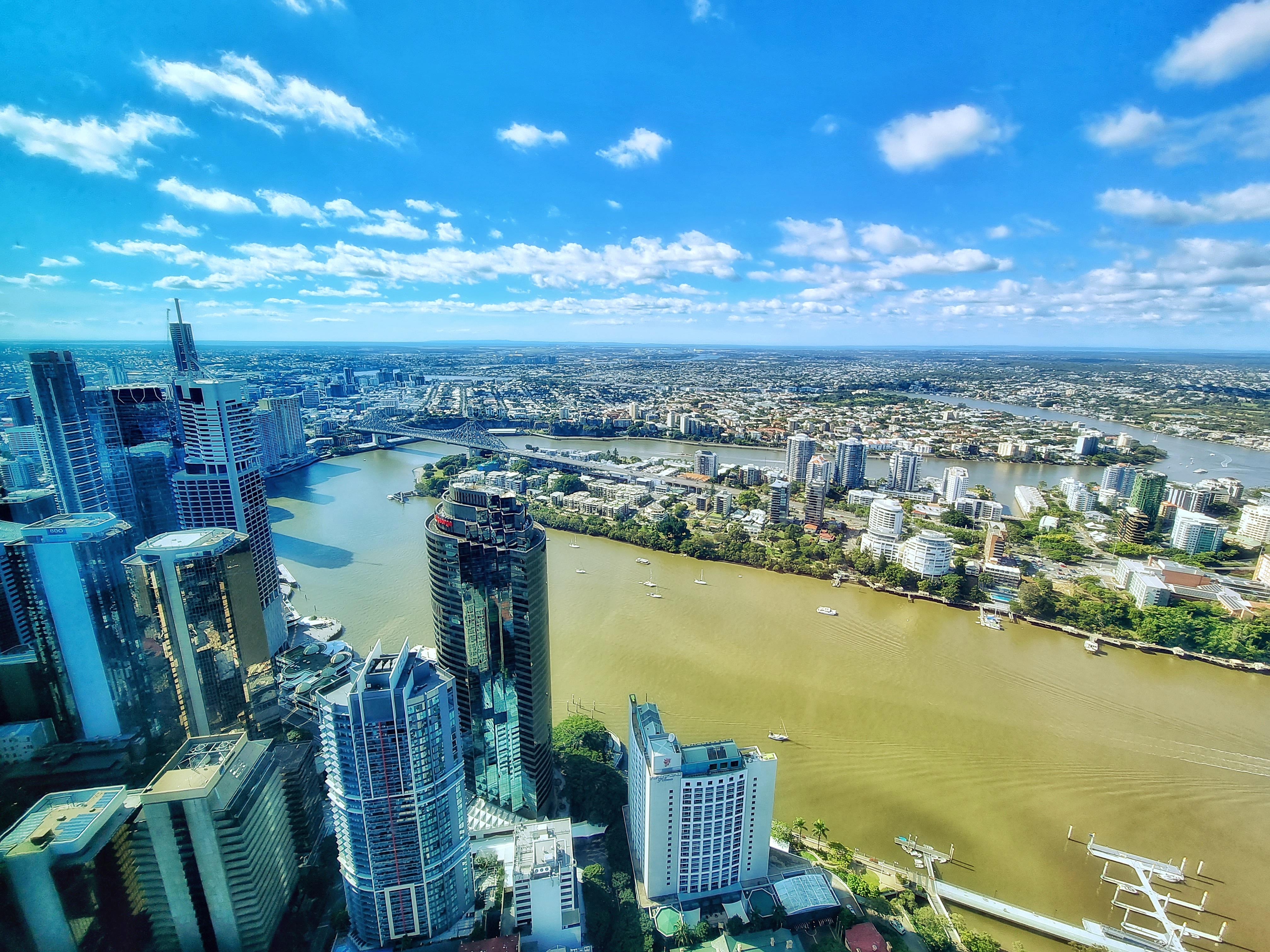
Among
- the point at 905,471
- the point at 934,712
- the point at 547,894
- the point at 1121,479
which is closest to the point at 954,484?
the point at 905,471

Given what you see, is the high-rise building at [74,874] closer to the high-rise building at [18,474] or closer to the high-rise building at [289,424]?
the high-rise building at [18,474]

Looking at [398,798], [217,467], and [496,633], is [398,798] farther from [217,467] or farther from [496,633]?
[217,467]

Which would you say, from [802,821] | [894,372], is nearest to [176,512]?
[802,821]

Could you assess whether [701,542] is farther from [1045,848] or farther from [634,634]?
[1045,848]

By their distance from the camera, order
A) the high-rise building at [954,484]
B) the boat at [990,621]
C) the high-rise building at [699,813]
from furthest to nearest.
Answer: the high-rise building at [954,484]
the boat at [990,621]
the high-rise building at [699,813]

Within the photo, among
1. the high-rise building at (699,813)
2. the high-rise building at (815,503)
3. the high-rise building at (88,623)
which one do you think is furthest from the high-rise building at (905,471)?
the high-rise building at (88,623)

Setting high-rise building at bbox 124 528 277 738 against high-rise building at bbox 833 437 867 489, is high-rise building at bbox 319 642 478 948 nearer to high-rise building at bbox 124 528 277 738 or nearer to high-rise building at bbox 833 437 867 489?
high-rise building at bbox 124 528 277 738

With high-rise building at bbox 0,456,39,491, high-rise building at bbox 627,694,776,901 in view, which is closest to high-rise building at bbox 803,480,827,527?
high-rise building at bbox 627,694,776,901
